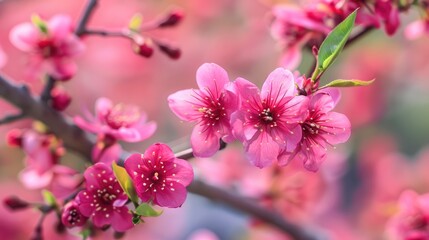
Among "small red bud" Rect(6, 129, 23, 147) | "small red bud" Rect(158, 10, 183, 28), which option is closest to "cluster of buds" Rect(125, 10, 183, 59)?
"small red bud" Rect(158, 10, 183, 28)

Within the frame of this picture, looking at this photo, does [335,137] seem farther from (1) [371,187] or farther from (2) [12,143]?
(1) [371,187]

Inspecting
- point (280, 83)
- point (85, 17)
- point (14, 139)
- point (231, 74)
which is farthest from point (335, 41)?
point (231, 74)

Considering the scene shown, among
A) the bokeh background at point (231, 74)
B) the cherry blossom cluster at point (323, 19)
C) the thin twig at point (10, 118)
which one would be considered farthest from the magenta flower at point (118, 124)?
the bokeh background at point (231, 74)

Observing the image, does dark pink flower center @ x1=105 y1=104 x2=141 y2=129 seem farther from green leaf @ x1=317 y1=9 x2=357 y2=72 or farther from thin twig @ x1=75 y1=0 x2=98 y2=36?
green leaf @ x1=317 y1=9 x2=357 y2=72

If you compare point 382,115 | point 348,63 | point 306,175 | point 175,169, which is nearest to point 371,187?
point 382,115

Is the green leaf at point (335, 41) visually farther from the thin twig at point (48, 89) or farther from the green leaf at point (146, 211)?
the thin twig at point (48, 89)

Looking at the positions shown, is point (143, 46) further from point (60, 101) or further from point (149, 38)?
point (60, 101)
